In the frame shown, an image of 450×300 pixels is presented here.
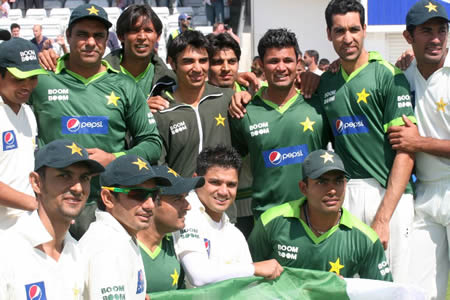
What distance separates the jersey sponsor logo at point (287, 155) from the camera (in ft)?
17.1

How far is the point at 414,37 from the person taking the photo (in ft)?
16.5

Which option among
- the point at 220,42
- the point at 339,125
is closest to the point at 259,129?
the point at 339,125

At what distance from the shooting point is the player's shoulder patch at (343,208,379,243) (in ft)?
15.3

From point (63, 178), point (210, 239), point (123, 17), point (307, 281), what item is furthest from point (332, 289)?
point (123, 17)

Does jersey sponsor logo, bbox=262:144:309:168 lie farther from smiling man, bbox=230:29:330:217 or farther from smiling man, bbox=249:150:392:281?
smiling man, bbox=249:150:392:281

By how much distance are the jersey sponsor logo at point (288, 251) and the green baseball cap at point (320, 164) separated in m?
0.53

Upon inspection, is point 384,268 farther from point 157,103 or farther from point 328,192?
point 157,103

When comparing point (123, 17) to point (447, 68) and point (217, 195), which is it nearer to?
point (217, 195)

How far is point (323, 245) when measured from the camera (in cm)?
473

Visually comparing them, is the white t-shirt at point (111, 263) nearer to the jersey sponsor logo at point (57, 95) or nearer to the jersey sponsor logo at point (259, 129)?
the jersey sponsor logo at point (57, 95)

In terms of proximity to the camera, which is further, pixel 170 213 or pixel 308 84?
pixel 308 84

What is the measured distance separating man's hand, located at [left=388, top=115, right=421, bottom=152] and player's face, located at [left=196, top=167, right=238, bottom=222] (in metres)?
1.18

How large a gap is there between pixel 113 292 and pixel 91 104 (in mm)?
1829

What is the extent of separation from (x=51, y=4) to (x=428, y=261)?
62.2 ft
